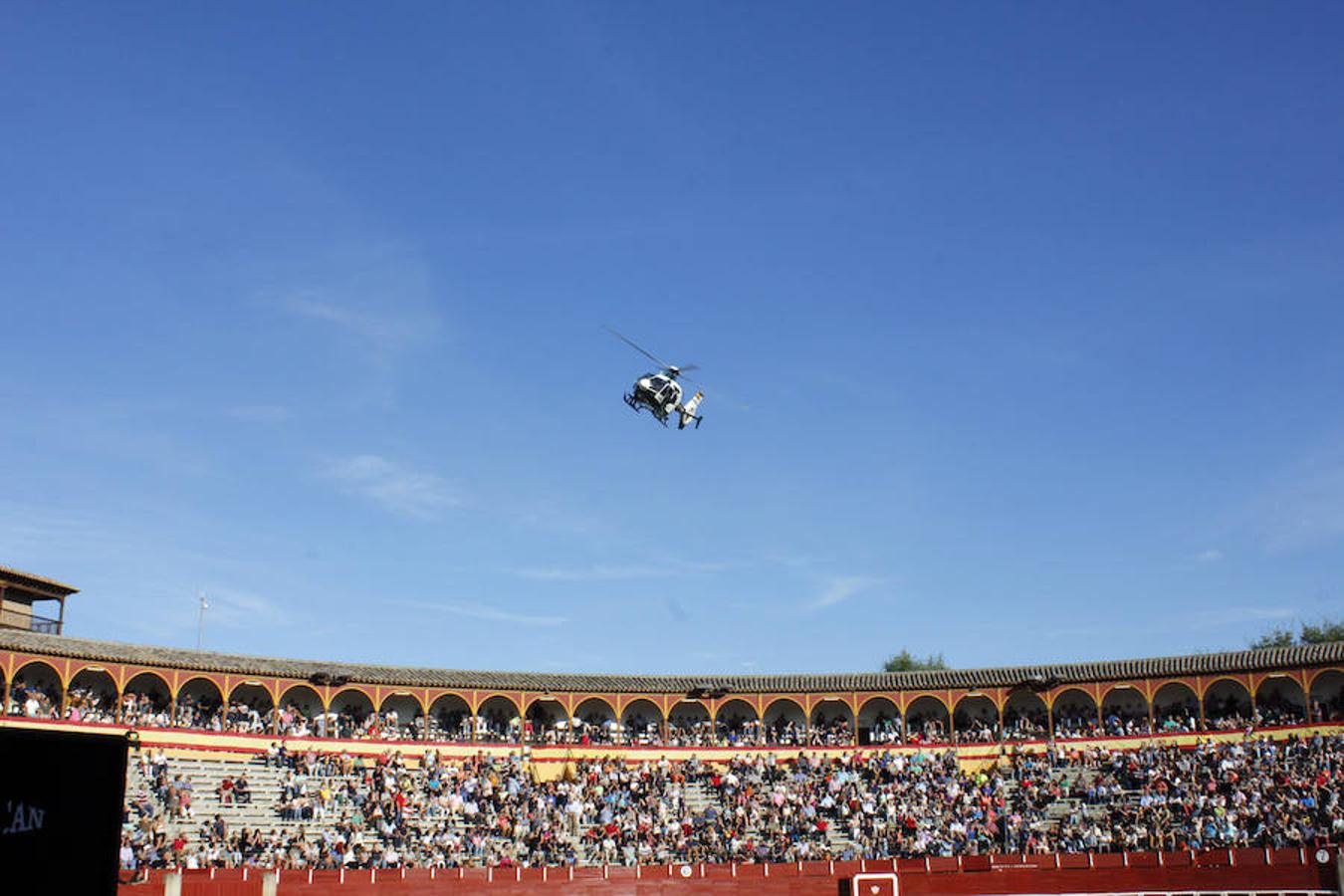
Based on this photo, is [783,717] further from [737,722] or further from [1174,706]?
[1174,706]

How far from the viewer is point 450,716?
2202 inches

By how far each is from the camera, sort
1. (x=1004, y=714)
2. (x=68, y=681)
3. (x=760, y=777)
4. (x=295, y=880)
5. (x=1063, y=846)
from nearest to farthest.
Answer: (x=295, y=880)
(x=1063, y=846)
(x=68, y=681)
(x=760, y=777)
(x=1004, y=714)

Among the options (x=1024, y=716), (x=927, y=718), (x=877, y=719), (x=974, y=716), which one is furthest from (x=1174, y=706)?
(x=877, y=719)

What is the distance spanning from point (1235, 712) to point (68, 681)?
44.8 m

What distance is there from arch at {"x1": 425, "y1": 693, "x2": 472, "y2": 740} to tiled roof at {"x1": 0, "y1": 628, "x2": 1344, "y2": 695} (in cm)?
114

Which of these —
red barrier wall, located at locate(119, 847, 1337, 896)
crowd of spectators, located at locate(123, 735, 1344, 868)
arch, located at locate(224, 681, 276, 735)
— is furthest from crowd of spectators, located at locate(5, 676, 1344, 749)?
red barrier wall, located at locate(119, 847, 1337, 896)

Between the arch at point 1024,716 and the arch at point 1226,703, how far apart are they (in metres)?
6.42

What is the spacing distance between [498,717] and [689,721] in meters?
8.39

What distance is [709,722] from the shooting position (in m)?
56.9

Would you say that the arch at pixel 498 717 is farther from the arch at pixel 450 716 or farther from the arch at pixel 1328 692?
the arch at pixel 1328 692

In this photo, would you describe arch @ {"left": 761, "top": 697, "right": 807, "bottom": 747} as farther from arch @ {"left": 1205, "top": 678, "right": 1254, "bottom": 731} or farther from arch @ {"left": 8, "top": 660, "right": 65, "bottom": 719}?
arch @ {"left": 8, "top": 660, "right": 65, "bottom": 719}

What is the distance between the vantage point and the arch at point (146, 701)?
156 feet

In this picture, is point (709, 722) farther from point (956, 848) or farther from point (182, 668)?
point (182, 668)

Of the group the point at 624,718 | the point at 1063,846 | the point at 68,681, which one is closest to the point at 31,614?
the point at 68,681
